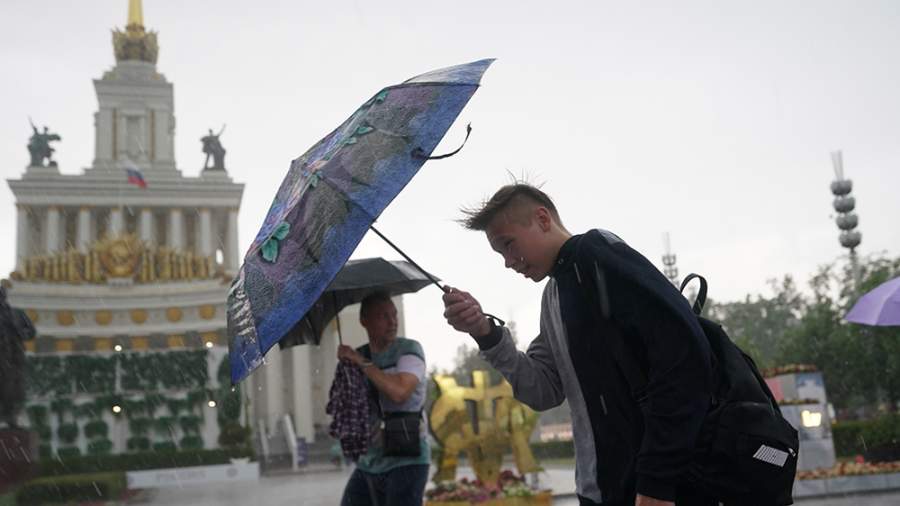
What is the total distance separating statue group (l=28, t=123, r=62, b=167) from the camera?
167ft

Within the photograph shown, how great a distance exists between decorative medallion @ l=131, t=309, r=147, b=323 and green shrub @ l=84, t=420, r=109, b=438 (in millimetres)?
8919

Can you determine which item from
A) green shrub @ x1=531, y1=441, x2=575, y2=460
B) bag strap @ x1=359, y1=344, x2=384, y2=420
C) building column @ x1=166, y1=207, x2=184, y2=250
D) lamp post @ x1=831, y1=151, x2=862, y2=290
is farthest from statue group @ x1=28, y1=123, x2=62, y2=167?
bag strap @ x1=359, y1=344, x2=384, y2=420

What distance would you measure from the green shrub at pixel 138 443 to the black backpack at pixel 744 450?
32.6 m

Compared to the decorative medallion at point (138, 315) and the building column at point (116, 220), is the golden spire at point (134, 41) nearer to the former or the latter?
the building column at point (116, 220)

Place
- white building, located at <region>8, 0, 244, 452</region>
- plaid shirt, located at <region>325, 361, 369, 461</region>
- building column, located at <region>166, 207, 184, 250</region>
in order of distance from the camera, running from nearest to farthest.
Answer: plaid shirt, located at <region>325, 361, 369, 461</region>, white building, located at <region>8, 0, 244, 452</region>, building column, located at <region>166, 207, 184, 250</region>

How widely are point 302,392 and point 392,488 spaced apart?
43394 millimetres

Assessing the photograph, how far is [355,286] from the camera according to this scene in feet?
13.3

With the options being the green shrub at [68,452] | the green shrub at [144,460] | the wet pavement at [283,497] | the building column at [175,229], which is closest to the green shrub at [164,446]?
the green shrub at [144,460]

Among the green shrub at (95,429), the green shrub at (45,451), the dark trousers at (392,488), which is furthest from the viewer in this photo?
the green shrub at (95,429)

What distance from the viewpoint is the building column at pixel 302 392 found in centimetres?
4484

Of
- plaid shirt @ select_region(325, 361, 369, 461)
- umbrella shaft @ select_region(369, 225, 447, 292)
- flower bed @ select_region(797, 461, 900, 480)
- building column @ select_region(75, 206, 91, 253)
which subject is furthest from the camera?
building column @ select_region(75, 206, 91, 253)

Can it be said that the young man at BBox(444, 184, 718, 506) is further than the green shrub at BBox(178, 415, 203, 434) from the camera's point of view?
No

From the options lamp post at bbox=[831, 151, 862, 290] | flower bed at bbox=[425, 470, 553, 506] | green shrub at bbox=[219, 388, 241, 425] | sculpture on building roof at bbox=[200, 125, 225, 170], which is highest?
sculpture on building roof at bbox=[200, 125, 225, 170]

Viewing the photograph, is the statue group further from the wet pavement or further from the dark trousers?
the dark trousers
